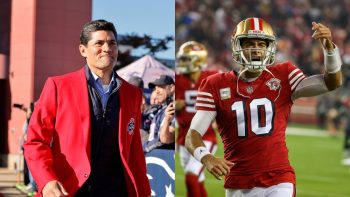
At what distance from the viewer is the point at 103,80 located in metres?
2.29

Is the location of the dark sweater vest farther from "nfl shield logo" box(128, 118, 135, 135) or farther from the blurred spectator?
the blurred spectator

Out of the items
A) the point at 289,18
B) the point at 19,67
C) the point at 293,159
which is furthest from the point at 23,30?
the point at 289,18

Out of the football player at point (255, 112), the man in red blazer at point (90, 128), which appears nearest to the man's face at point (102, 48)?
the man in red blazer at point (90, 128)

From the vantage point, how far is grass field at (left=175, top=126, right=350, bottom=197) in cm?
884

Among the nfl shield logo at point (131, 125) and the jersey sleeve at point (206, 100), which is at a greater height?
the jersey sleeve at point (206, 100)

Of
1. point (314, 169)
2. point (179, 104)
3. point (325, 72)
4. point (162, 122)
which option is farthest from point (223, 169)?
point (314, 169)

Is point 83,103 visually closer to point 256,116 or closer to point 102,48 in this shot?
point 102,48

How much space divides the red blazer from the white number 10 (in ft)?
1.76

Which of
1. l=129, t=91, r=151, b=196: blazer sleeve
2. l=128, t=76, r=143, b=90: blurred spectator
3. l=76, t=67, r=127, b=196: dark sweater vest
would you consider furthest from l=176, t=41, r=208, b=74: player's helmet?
l=76, t=67, r=127, b=196: dark sweater vest

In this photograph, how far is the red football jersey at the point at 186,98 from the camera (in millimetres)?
6168

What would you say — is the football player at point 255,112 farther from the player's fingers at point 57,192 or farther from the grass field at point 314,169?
the grass field at point 314,169

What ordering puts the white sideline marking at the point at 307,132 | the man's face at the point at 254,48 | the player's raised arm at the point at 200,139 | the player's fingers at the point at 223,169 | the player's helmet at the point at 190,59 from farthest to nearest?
the white sideline marking at the point at 307,132 → the player's helmet at the point at 190,59 → the man's face at the point at 254,48 → the player's raised arm at the point at 200,139 → the player's fingers at the point at 223,169

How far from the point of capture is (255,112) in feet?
8.68

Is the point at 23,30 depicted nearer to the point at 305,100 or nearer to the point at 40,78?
the point at 40,78
